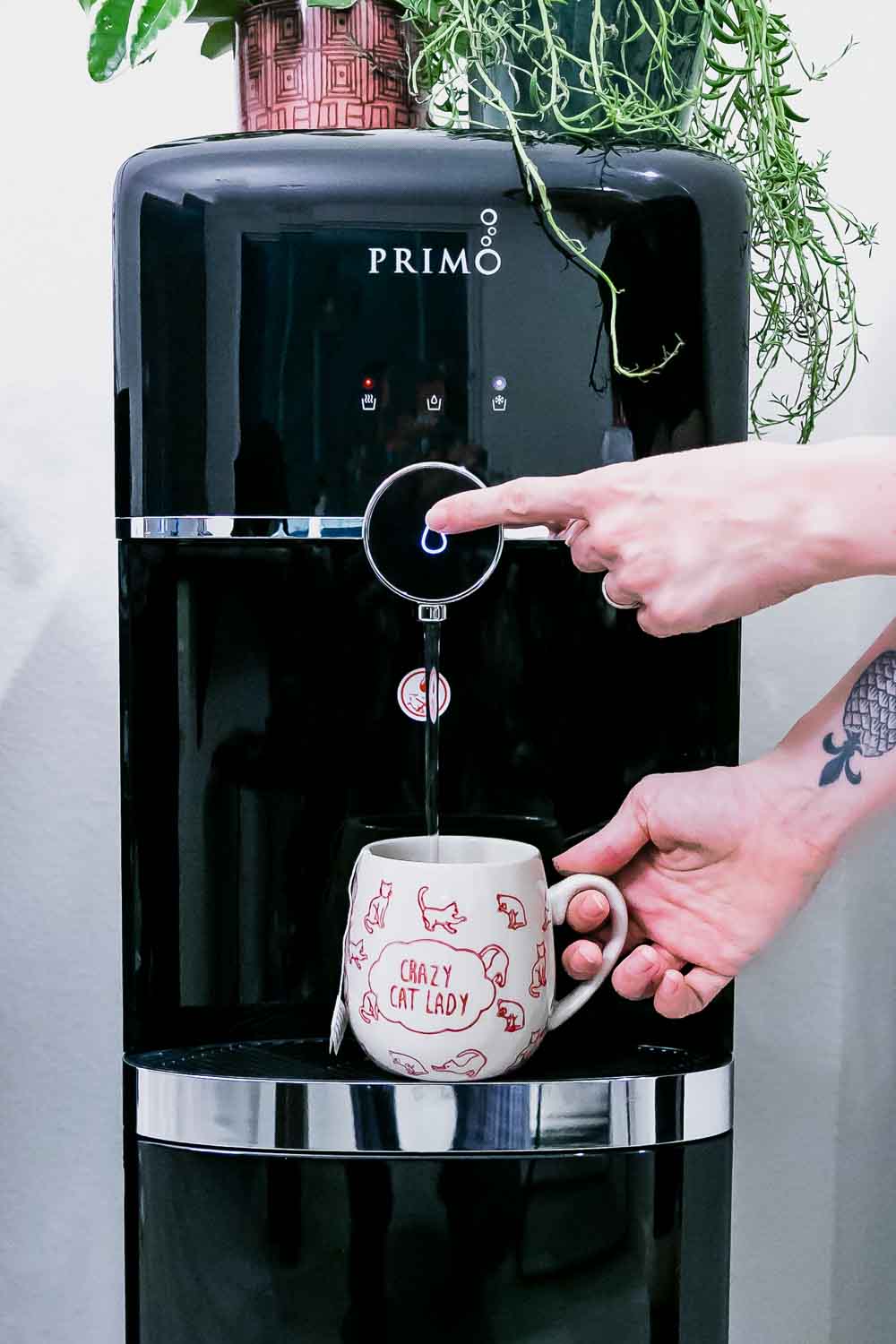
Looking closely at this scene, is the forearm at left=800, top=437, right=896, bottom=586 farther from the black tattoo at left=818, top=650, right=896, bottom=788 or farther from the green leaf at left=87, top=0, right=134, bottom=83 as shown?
the green leaf at left=87, top=0, right=134, bottom=83

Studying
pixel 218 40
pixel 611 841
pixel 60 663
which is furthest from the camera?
pixel 60 663

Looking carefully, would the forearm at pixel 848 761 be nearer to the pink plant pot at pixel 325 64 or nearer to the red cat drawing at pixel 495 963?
the red cat drawing at pixel 495 963

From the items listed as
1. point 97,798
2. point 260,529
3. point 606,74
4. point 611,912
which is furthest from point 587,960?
point 97,798

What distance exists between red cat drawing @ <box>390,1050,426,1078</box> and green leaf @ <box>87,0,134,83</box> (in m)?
0.49

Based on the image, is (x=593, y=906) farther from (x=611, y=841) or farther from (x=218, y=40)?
(x=218, y=40)

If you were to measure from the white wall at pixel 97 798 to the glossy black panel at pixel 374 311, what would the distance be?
0.44 metres

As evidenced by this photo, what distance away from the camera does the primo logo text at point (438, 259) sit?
22.1 inches

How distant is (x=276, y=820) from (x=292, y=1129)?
139 mm

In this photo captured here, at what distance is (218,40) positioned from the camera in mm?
760

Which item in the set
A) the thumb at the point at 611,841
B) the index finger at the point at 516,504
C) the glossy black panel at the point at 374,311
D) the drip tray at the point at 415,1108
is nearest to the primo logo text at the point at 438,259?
the glossy black panel at the point at 374,311

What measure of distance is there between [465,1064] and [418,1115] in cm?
3

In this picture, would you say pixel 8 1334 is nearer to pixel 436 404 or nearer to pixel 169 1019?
pixel 169 1019

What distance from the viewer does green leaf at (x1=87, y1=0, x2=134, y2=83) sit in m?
0.61

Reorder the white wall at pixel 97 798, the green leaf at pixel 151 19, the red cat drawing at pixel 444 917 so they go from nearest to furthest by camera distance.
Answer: the red cat drawing at pixel 444 917 < the green leaf at pixel 151 19 < the white wall at pixel 97 798
